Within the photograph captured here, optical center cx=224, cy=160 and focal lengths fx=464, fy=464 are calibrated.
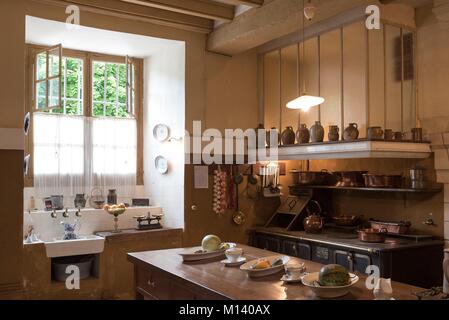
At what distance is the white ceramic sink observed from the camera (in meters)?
4.70

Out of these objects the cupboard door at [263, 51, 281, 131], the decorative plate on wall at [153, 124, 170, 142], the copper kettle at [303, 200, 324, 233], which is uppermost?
the cupboard door at [263, 51, 281, 131]

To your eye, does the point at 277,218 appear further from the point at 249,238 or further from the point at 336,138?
the point at 336,138

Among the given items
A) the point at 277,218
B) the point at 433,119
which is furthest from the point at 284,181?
the point at 433,119

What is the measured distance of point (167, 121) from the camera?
5711 mm

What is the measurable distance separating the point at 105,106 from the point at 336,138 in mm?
2980

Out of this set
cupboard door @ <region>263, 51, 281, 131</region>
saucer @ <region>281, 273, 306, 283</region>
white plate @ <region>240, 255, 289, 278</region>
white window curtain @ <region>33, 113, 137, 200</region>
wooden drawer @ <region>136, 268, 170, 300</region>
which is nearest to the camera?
saucer @ <region>281, 273, 306, 283</region>

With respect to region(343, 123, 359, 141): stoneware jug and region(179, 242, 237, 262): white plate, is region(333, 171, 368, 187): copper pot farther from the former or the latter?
region(179, 242, 237, 262): white plate

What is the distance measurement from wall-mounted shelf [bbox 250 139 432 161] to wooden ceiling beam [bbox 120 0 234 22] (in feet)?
5.58

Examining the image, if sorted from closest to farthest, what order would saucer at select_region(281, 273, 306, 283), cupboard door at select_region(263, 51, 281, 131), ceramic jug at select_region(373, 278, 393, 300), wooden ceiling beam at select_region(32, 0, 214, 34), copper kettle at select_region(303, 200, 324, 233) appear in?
1. ceramic jug at select_region(373, 278, 393, 300)
2. saucer at select_region(281, 273, 306, 283)
3. wooden ceiling beam at select_region(32, 0, 214, 34)
4. copper kettle at select_region(303, 200, 324, 233)
5. cupboard door at select_region(263, 51, 281, 131)

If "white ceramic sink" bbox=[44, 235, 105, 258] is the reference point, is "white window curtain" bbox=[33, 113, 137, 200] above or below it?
above

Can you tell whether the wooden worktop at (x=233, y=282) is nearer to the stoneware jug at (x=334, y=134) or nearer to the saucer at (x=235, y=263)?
the saucer at (x=235, y=263)

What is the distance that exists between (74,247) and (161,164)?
151 cm

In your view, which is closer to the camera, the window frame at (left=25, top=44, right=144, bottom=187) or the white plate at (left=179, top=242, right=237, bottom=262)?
the white plate at (left=179, top=242, right=237, bottom=262)

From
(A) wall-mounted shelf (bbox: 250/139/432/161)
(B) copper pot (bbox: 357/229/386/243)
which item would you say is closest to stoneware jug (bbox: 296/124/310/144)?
(A) wall-mounted shelf (bbox: 250/139/432/161)
